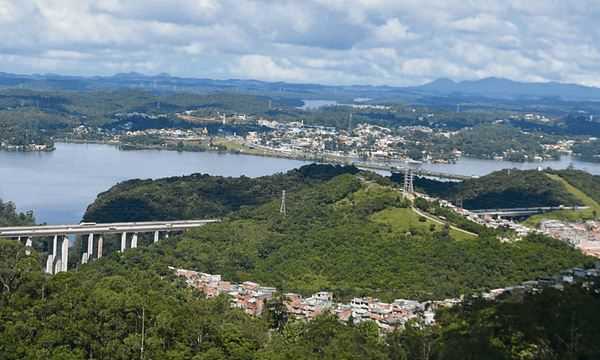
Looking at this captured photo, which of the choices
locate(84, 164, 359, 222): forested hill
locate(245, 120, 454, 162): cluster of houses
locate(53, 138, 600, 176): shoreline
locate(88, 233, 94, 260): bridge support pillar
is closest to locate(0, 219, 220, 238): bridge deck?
locate(88, 233, 94, 260): bridge support pillar

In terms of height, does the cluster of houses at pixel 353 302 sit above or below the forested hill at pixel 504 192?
above

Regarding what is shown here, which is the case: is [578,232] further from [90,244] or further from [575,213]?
[90,244]

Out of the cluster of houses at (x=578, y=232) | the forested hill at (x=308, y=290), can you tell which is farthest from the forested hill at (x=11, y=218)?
the cluster of houses at (x=578, y=232)

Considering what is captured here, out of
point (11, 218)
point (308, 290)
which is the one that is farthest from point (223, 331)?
point (11, 218)

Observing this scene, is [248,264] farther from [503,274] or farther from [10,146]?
[10,146]

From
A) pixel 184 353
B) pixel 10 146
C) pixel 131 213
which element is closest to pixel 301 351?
pixel 184 353

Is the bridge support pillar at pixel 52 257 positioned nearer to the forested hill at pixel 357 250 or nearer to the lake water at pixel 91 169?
the forested hill at pixel 357 250
